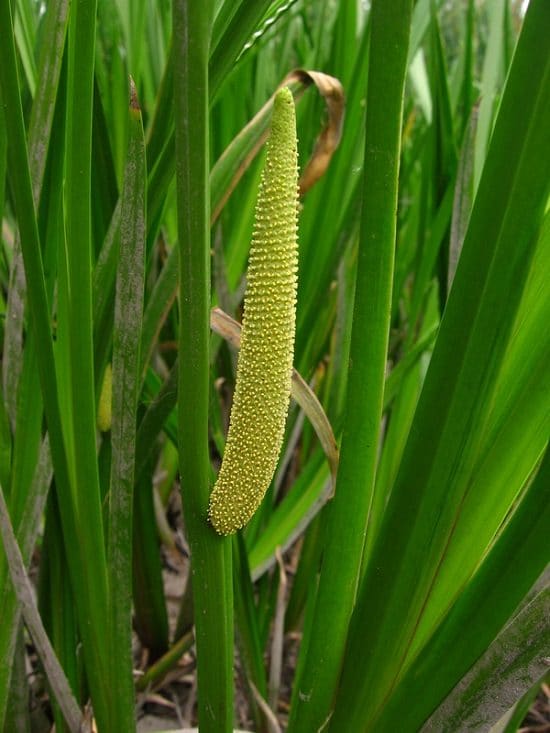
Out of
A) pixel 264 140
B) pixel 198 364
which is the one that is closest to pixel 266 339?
pixel 198 364

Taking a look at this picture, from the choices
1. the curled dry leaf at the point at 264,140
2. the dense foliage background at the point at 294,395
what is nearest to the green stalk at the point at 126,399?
the dense foliage background at the point at 294,395

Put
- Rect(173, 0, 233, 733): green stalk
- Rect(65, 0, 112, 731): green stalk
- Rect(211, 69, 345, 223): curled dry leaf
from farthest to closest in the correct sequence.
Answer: Rect(211, 69, 345, 223): curled dry leaf < Rect(65, 0, 112, 731): green stalk < Rect(173, 0, 233, 733): green stalk

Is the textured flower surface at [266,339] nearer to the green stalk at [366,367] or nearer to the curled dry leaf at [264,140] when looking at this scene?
the green stalk at [366,367]

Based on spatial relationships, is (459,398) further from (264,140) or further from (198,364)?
(264,140)

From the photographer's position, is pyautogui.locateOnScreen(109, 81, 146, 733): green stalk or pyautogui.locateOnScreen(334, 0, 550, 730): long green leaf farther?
pyautogui.locateOnScreen(109, 81, 146, 733): green stalk

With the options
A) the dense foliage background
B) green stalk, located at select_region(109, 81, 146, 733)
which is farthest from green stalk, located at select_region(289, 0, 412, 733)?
green stalk, located at select_region(109, 81, 146, 733)

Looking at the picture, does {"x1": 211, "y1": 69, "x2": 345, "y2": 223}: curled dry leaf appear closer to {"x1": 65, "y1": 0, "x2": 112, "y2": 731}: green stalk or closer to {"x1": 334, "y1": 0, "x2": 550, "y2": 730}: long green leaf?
{"x1": 65, "y1": 0, "x2": 112, "y2": 731}: green stalk
